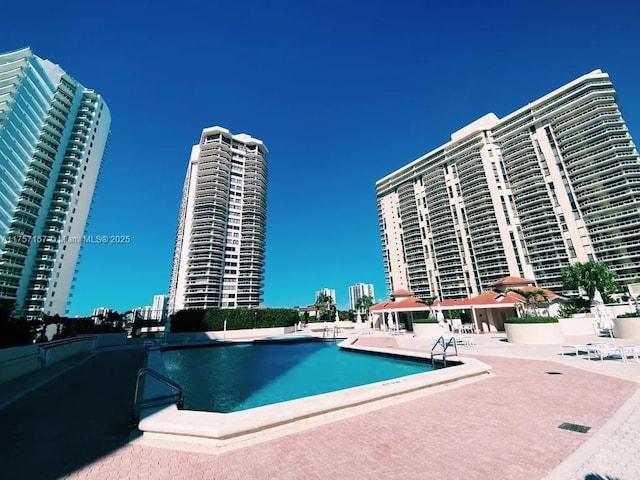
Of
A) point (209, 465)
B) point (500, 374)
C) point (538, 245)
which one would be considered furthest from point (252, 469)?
point (538, 245)

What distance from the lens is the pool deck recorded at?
3.43 m

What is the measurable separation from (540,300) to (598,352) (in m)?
13.3

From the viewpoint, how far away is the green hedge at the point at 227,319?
33.3 meters

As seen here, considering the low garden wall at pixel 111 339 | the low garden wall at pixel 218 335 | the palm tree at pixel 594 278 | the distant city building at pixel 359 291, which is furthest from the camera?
the distant city building at pixel 359 291

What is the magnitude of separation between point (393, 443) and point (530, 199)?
67290mm

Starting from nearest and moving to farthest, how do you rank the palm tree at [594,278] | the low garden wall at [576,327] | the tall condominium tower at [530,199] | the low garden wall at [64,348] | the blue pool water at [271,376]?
the blue pool water at [271,376] → the low garden wall at [64,348] → the low garden wall at [576,327] → the palm tree at [594,278] → the tall condominium tower at [530,199]

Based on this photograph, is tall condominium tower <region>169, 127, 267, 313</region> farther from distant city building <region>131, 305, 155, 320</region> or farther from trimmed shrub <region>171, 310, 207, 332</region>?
trimmed shrub <region>171, 310, 207, 332</region>

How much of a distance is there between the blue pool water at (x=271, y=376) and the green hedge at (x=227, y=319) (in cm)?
1700

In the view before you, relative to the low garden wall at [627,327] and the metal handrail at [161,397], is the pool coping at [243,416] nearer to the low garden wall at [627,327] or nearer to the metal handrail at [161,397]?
the metal handrail at [161,397]

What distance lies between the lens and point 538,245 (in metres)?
52.4

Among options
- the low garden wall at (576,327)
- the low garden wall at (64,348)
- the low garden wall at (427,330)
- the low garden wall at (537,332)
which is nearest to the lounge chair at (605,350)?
the low garden wall at (537,332)

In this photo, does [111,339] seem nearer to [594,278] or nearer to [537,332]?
[537,332]

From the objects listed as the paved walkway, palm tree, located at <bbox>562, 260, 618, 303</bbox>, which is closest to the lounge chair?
the paved walkway

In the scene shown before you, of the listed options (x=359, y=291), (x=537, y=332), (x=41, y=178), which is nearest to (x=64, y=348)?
(x=537, y=332)
